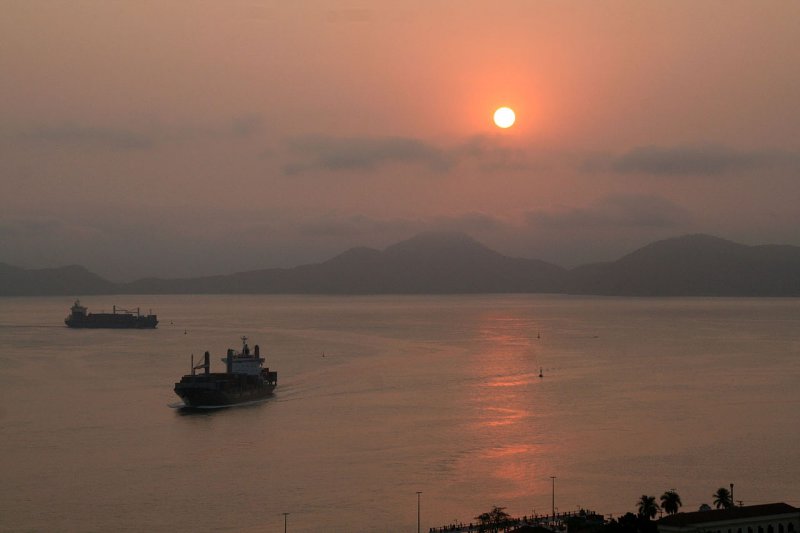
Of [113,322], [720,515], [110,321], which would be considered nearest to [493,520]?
[720,515]

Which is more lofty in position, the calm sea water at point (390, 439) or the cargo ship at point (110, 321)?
the cargo ship at point (110, 321)

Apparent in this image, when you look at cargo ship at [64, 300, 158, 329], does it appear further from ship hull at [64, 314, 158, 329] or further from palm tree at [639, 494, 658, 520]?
palm tree at [639, 494, 658, 520]

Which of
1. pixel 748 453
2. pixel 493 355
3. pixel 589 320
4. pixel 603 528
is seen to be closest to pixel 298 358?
pixel 493 355

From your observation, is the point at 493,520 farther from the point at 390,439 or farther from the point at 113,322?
the point at 113,322

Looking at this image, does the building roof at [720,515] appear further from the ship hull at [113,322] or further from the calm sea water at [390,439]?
the ship hull at [113,322]

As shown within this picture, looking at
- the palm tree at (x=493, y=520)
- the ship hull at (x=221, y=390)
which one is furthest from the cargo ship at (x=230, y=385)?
the palm tree at (x=493, y=520)

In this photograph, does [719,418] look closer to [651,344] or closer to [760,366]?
[760,366]
